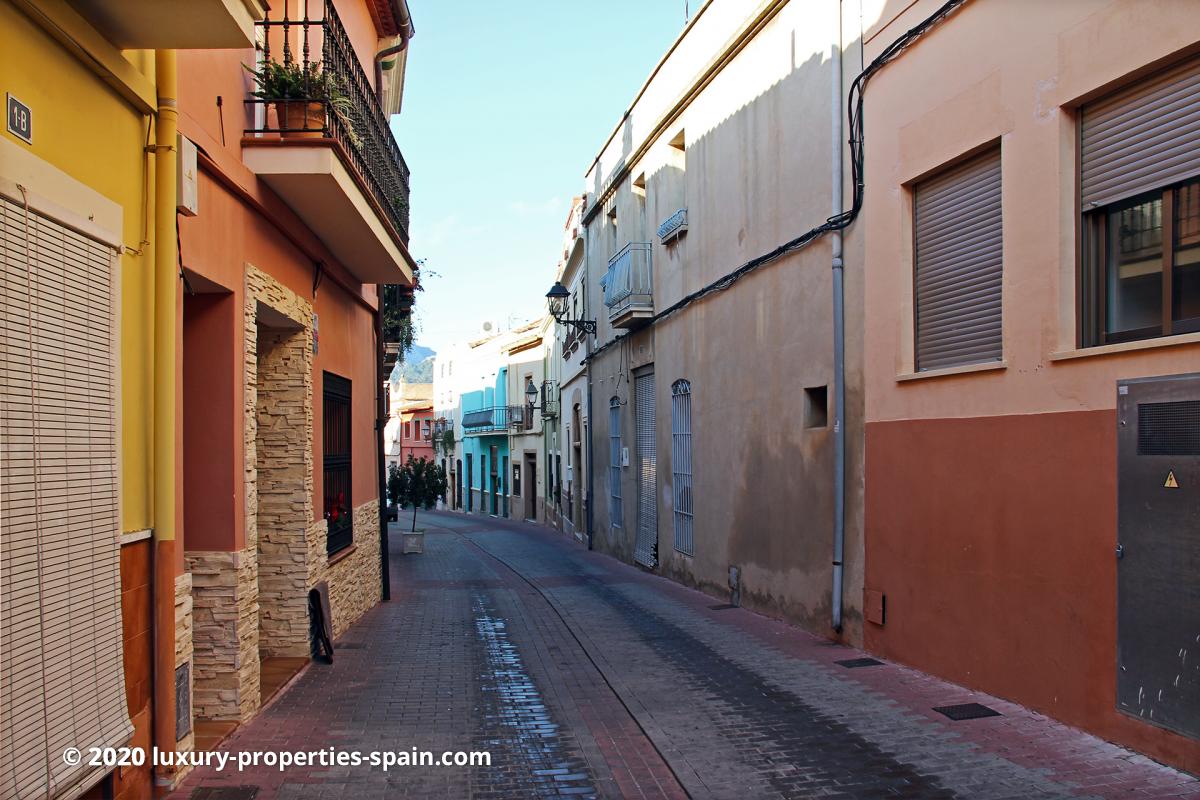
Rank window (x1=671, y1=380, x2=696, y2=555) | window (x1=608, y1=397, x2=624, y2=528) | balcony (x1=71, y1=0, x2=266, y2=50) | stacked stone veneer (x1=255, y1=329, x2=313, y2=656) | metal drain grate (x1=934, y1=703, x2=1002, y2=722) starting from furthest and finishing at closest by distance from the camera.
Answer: window (x1=608, y1=397, x2=624, y2=528)
window (x1=671, y1=380, x2=696, y2=555)
stacked stone veneer (x1=255, y1=329, x2=313, y2=656)
metal drain grate (x1=934, y1=703, x2=1002, y2=722)
balcony (x1=71, y1=0, x2=266, y2=50)

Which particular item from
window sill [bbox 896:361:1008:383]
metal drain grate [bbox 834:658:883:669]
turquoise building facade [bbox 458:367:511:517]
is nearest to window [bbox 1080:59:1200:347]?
window sill [bbox 896:361:1008:383]

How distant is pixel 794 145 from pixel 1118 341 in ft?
16.4

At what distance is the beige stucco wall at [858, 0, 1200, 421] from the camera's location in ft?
18.9

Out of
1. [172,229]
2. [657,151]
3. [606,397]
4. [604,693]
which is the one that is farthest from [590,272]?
[172,229]

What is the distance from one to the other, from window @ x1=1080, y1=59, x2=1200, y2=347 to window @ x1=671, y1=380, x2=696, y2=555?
319 inches

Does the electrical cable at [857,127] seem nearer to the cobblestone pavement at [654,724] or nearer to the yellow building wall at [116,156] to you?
the cobblestone pavement at [654,724]

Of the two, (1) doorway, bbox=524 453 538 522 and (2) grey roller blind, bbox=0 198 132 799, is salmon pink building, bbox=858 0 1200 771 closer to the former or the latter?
(2) grey roller blind, bbox=0 198 132 799

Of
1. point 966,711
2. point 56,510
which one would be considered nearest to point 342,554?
point 56,510

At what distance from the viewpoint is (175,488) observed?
525 cm

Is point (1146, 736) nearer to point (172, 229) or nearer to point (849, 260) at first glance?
point (849, 260)

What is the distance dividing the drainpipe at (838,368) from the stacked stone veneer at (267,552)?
15.7 feet

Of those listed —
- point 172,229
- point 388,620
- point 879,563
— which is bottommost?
point 388,620

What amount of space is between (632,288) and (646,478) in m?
3.25

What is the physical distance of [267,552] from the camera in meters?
8.38
